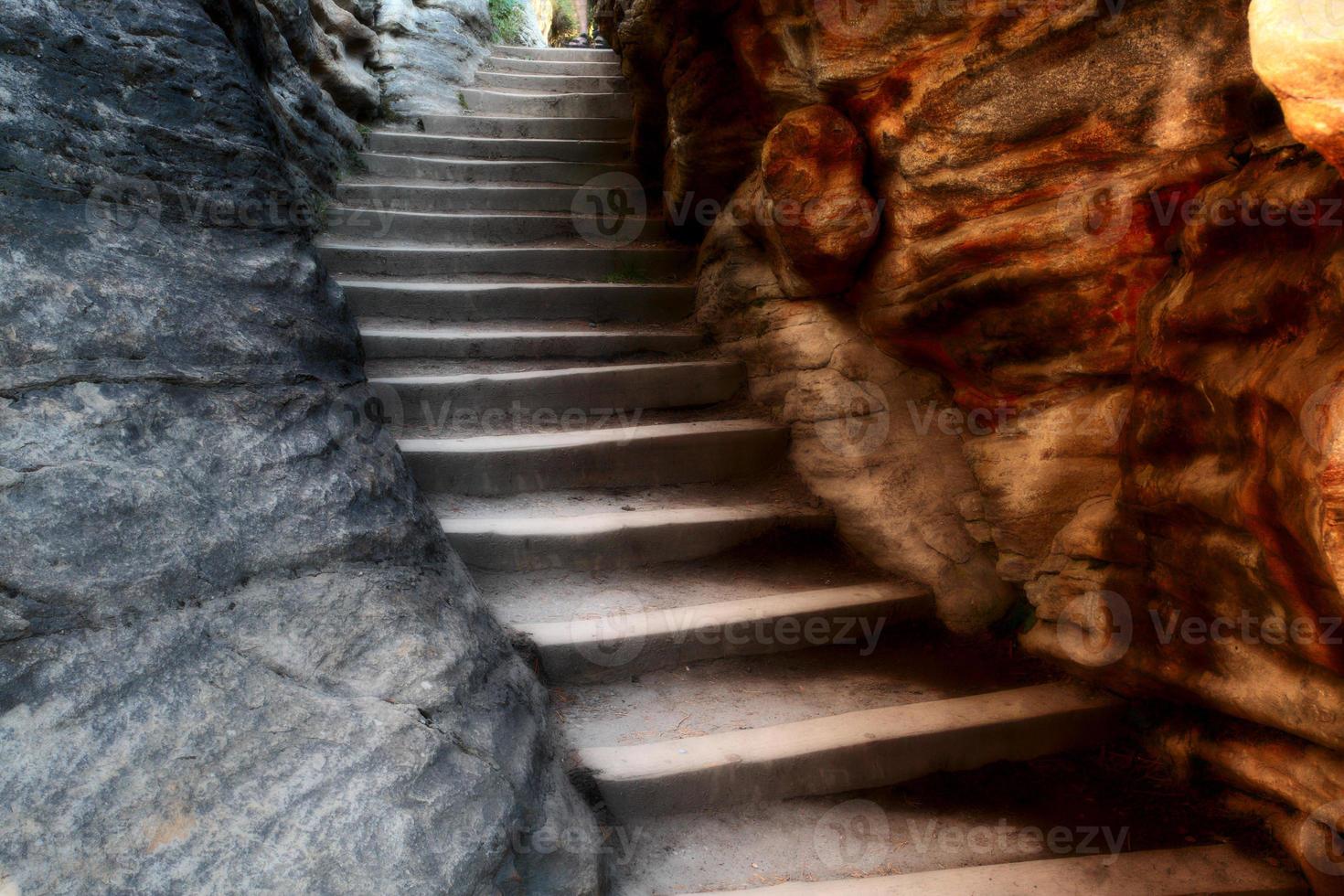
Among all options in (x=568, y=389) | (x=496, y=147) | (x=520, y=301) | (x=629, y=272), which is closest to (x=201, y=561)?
(x=568, y=389)

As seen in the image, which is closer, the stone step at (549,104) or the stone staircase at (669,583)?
the stone staircase at (669,583)

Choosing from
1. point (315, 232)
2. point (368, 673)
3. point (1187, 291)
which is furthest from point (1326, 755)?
point (315, 232)

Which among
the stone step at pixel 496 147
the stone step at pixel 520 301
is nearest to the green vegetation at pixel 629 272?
the stone step at pixel 520 301

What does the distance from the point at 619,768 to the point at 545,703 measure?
0.28m

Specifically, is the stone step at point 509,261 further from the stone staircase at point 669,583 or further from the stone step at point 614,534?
the stone step at point 614,534

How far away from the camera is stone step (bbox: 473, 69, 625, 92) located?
22.7 feet

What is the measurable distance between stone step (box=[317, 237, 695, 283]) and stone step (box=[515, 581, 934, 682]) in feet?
7.29

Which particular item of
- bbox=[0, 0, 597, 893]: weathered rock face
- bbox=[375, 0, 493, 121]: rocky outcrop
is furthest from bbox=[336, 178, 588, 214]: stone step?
bbox=[0, 0, 597, 893]: weathered rock face

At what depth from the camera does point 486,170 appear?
524 cm

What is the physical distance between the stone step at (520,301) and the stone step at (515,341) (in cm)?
10

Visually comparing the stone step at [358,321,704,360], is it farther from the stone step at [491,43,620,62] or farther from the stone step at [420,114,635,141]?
the stone step at [491,43,620,62]

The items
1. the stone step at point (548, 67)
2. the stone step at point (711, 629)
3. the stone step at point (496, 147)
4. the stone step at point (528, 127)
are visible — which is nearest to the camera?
the stone step at point (711, 629)

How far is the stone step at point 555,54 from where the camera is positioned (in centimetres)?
805

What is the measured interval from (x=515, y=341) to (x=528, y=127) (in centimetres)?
263
